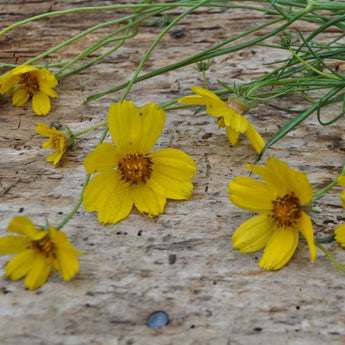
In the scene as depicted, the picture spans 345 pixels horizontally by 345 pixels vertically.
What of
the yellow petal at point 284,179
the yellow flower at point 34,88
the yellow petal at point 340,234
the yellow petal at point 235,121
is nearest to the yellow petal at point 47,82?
the yellow flower at point 34,88

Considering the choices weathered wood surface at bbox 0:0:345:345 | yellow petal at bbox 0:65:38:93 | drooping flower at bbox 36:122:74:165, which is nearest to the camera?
weathered wood surface at bbox 0:0:345:345

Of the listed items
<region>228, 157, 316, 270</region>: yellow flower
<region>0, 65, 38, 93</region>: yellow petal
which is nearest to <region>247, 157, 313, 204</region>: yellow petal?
<region>228, 157, 316, 270</region>: yellow flower

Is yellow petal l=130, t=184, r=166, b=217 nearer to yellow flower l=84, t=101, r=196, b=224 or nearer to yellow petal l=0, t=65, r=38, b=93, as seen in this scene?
yellow flower l=84, t=101, r=196, b=224

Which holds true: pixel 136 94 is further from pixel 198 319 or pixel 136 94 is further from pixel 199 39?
pixel 198 319

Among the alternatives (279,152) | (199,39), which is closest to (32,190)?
(279,152)

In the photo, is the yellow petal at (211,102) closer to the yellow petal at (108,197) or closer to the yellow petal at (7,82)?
the yellow petal at (108,197)

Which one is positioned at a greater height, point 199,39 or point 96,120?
point 199,39
